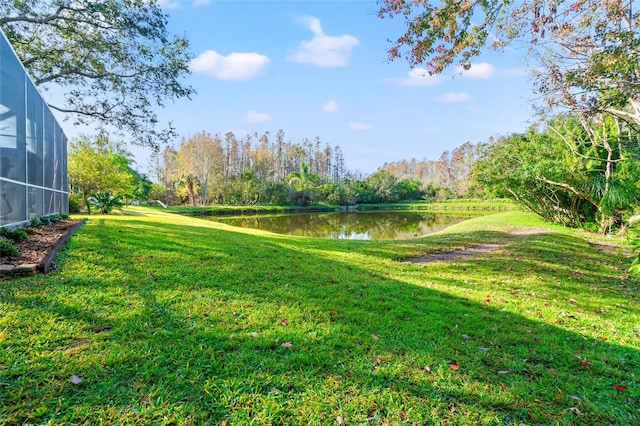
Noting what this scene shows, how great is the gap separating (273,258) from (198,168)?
39766 millimetres

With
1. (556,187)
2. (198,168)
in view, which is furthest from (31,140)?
(198,168)

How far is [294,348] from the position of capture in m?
2.62

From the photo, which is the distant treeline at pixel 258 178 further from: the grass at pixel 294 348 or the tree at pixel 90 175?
the grass at pixel 294 348

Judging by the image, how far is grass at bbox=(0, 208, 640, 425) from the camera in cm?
195

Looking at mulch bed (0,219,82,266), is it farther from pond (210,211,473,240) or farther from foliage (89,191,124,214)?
pond (210,211,473,240)

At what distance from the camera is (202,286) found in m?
3.90

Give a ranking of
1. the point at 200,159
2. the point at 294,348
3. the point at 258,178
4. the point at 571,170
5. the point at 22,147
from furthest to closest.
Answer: the point at 258,178 → the point at 200,159 → the point at 571,170 → the point at 22,147 → the point at 294,348

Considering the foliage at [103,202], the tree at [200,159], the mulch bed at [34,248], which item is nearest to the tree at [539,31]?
the mulch bed at [34,248]

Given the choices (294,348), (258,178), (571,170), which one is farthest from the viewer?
(258,178)

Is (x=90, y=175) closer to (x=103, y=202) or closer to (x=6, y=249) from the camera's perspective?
(x=103, y=202)

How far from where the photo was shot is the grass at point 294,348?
6.39ft

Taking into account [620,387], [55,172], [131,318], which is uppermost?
[55,172]

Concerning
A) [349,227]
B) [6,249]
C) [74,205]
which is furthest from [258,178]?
[6,249]

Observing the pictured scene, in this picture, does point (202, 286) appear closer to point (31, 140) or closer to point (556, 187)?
point (31, 140)
